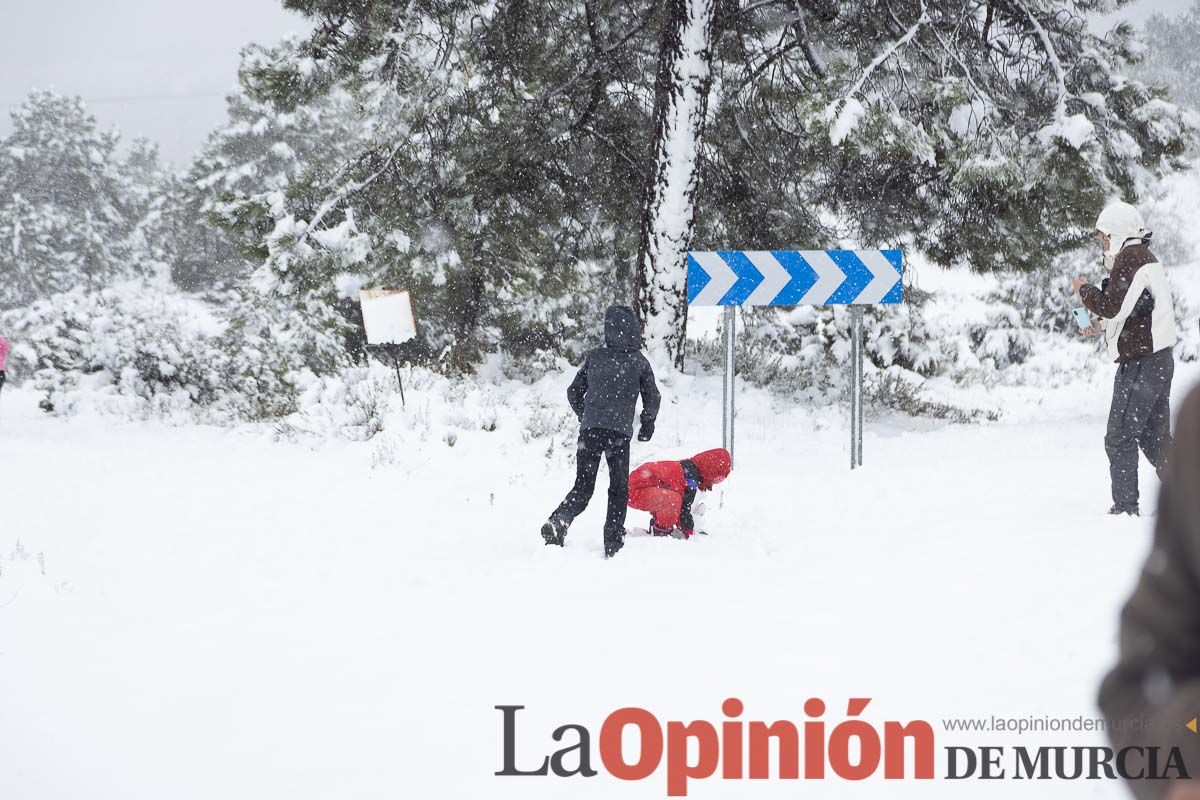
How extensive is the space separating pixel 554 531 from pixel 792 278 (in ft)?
12.2

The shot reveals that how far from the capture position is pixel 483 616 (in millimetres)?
4535

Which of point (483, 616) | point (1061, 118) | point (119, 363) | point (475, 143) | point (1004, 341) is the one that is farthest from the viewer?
point (1004, 341)

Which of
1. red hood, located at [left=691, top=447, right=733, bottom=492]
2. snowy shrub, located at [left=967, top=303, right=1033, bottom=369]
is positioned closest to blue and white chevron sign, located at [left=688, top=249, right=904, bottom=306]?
red hood, located at [left=691, top=447, right=733, bottom=492]

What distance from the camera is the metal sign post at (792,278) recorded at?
8156 millimetres

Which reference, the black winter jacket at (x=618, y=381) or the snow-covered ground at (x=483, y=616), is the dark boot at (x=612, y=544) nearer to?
the snow-covered ground at (x=483, y=616)

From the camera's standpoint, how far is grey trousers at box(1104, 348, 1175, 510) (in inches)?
229

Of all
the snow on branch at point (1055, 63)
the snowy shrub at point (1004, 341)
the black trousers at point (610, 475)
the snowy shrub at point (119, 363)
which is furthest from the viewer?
the snowy shrub at point (1004, 341)

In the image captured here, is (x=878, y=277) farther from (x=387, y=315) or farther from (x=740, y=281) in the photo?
(x=387, y=315)

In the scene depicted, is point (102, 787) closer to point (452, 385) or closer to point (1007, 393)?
point (452, 385)

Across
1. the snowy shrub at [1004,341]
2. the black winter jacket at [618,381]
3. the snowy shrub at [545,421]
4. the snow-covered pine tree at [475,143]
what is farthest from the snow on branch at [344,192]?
the snowy shrub at [1004,341]

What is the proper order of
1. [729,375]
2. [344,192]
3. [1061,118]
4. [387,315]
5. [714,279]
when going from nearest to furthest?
[714,279], [729,375], [1061,118], [387,315], [344,192]

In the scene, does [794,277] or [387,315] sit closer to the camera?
[794,277]

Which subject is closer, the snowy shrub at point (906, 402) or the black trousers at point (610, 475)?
the black trousers at point (610, 475)

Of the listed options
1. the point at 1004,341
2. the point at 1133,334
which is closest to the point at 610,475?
the point at 1133,334
